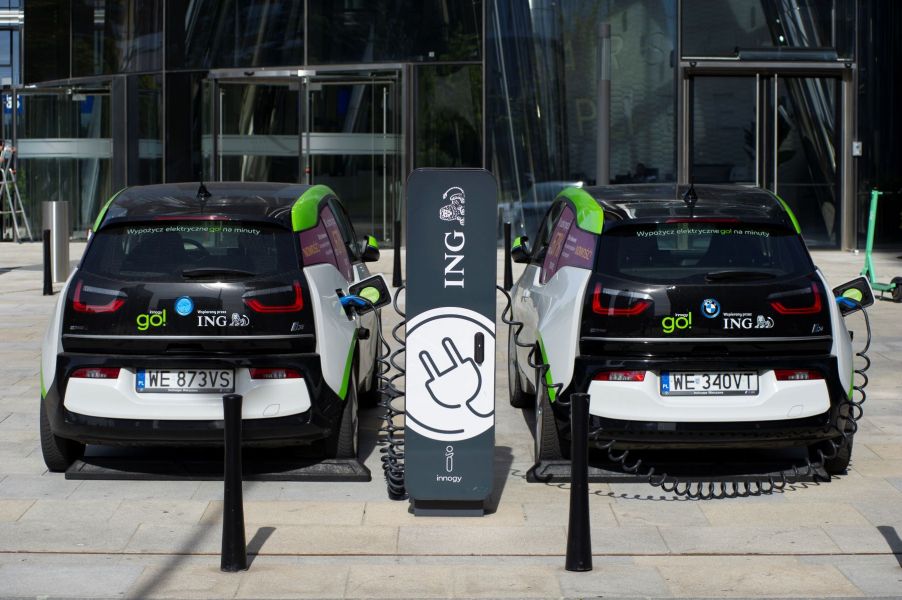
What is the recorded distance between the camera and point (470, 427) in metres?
6.87

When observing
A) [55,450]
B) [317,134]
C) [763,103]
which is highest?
[763,103]

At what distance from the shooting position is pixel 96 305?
23.7 feet

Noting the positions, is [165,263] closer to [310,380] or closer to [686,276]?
[310,380]

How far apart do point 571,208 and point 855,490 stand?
2.19 meters

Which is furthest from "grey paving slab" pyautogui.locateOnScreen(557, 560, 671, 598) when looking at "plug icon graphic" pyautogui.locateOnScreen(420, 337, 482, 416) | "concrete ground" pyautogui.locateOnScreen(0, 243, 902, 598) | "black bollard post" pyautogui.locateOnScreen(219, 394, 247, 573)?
"black bollard post" pyautogui.locateOnScreen(219, 394, 247, 573)

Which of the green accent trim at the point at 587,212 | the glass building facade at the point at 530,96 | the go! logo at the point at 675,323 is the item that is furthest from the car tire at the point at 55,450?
the glass building facade at the point at 530,96

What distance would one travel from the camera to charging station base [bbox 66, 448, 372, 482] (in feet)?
24.8

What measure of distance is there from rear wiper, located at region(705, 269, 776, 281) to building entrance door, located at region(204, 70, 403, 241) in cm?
1729

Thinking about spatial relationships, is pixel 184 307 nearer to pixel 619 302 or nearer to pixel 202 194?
pixel 202 194

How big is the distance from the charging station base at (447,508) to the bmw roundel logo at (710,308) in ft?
4.83

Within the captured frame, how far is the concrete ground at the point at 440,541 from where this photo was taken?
5.71 m

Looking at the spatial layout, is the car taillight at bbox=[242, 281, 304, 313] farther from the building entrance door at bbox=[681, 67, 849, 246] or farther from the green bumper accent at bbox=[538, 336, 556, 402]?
the building entrance door at bbox=[681, 67, 849, 246]

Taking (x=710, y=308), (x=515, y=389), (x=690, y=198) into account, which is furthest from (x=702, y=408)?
(x=515, y=389)

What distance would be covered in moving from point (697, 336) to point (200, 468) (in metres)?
2.73
